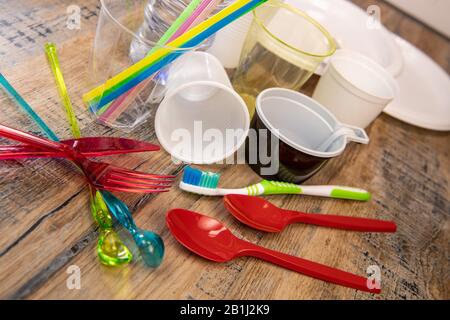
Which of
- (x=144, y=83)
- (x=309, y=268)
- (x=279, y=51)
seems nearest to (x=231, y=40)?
(x=279, y=51)

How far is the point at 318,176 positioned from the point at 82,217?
263mm

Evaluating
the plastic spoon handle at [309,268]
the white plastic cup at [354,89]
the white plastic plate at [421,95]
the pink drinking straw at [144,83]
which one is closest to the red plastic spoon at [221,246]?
the plastic spoon handle at [309,268]

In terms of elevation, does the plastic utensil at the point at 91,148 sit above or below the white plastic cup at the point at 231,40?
below

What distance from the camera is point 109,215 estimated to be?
0.32 meters

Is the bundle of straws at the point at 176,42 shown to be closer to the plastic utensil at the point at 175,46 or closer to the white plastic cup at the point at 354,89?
the plastic utensil at the point at 175,46

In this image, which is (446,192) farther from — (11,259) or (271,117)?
(11,259)

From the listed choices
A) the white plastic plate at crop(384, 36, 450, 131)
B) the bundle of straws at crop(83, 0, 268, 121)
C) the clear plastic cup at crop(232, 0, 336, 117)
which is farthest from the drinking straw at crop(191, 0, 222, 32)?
the white plastic plate at crop(384, 36, 450, 131)

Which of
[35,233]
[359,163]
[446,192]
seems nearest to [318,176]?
[359,163]

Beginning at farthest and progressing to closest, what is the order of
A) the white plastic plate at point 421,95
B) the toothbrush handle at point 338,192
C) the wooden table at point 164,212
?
the white plastic plate at point 421,95 < the toothbrush handle at point 338,192 < the wooden table at point 164,212

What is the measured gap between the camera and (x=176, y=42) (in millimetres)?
339

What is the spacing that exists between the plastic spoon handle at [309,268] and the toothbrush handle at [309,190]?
7 centimetres

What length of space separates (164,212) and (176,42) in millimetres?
142

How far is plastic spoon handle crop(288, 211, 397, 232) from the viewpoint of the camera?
40cm

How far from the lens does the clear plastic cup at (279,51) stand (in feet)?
1.49
